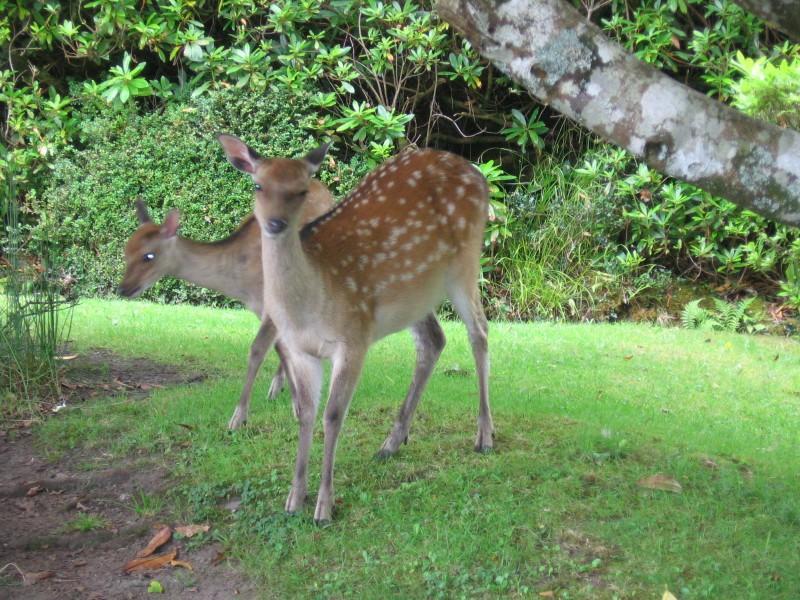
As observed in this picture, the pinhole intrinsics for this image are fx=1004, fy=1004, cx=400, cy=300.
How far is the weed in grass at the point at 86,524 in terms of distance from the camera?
4703 millimetres

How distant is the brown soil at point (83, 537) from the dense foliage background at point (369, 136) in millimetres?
5260

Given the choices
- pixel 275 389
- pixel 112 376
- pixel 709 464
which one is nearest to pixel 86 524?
pixel 275 389

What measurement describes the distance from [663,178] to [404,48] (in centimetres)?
306

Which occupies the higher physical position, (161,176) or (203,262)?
(203,262)

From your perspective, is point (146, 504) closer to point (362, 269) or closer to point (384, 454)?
point (384, 454)

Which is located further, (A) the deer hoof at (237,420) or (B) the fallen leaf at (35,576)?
(A) the deer hoof at (237,420)

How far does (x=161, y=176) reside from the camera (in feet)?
35.0

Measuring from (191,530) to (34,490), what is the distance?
1103 mm

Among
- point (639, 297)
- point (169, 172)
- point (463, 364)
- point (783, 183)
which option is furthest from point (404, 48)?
point (783, 183)

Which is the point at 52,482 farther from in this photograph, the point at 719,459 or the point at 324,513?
the point at 719,459

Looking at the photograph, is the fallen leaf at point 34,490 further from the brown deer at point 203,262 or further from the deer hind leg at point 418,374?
the deer hind leg at point 418,374

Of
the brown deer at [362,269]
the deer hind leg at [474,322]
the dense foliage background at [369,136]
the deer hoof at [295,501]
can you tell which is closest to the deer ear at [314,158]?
the brown deer at [362,269]

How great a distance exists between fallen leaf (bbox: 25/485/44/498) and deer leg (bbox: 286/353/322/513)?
1.42m

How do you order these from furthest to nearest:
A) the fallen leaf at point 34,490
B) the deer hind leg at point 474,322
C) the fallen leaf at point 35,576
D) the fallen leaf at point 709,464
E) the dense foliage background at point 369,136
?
the dense foliage background at point 369,136, the deer hind leg at point 474,322, the fallen leaf at point 34,490, the fallen leaf at point 709,464, the fallen leaf at point 35,576
